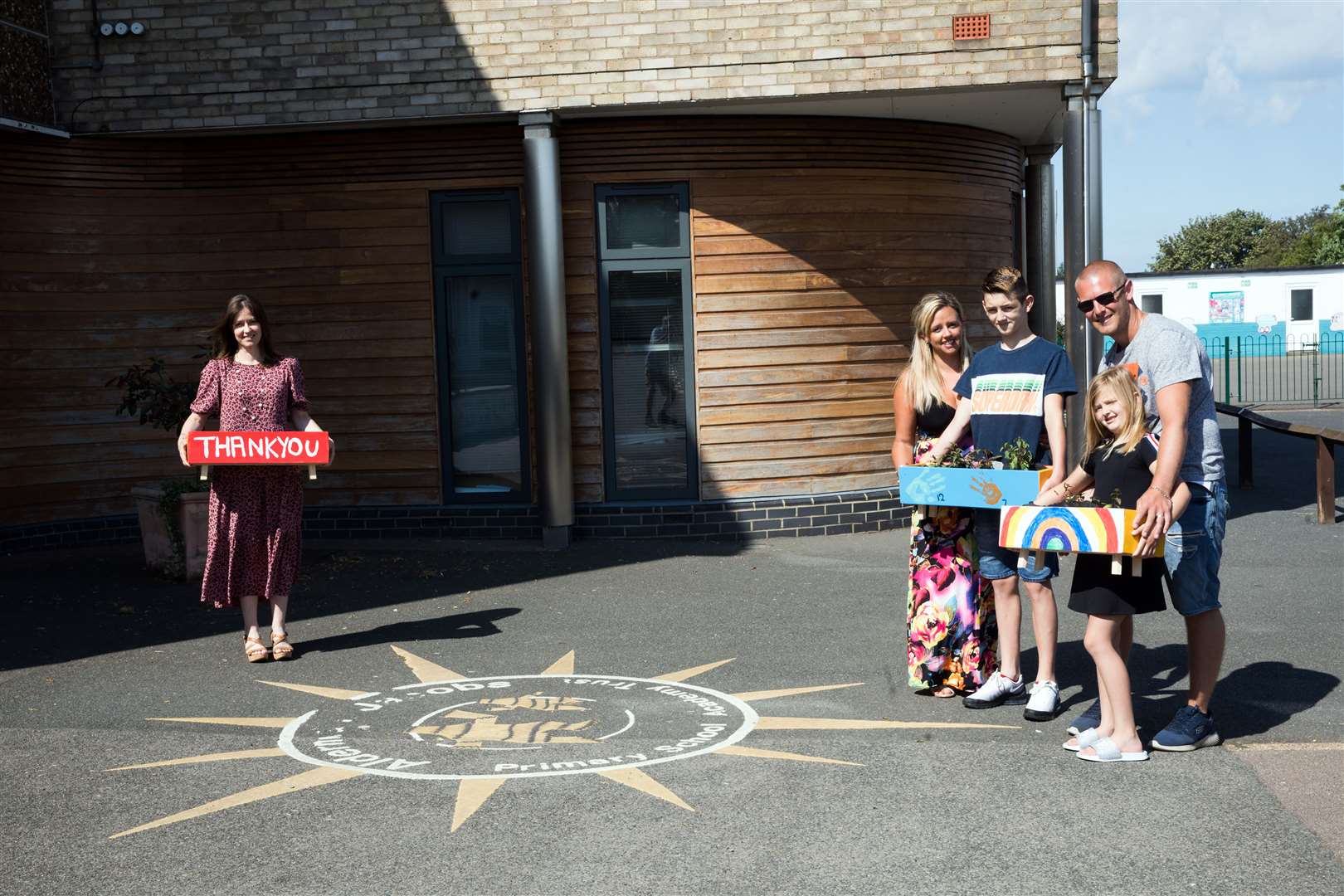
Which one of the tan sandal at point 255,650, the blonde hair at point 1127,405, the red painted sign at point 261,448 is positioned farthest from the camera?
the tan sandal at point 255,650

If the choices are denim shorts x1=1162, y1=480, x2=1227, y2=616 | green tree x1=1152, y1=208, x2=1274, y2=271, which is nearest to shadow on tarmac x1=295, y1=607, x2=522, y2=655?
denim shorts x1=1162, y1=480, x2=1227, y2=616

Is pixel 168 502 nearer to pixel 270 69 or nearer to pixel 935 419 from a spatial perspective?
pixel 270 69

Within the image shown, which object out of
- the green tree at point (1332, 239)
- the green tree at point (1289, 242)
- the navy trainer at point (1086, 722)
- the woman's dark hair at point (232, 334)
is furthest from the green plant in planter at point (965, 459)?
the green tree at point (1289, 242)

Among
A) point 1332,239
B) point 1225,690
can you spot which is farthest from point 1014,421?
point 1332,239

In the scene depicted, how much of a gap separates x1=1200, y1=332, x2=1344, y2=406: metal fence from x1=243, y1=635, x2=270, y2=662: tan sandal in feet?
70.2

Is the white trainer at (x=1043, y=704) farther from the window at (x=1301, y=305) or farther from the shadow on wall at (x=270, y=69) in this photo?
the window at (x=1301, y=305)

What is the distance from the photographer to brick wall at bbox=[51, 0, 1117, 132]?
10891 mm

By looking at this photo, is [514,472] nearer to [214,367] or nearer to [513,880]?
[214,367]

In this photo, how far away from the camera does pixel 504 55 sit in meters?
11.2

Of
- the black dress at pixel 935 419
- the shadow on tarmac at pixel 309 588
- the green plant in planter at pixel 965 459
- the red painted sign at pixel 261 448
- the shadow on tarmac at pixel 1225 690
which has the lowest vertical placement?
the shadow on tarmac at pixel 1225 690

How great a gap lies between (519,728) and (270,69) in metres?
7.21

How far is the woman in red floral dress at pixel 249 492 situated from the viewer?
300 inches

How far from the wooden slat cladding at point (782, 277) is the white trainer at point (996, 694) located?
5.62m

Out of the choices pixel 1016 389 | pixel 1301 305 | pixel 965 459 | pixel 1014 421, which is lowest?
pixel 965 459
